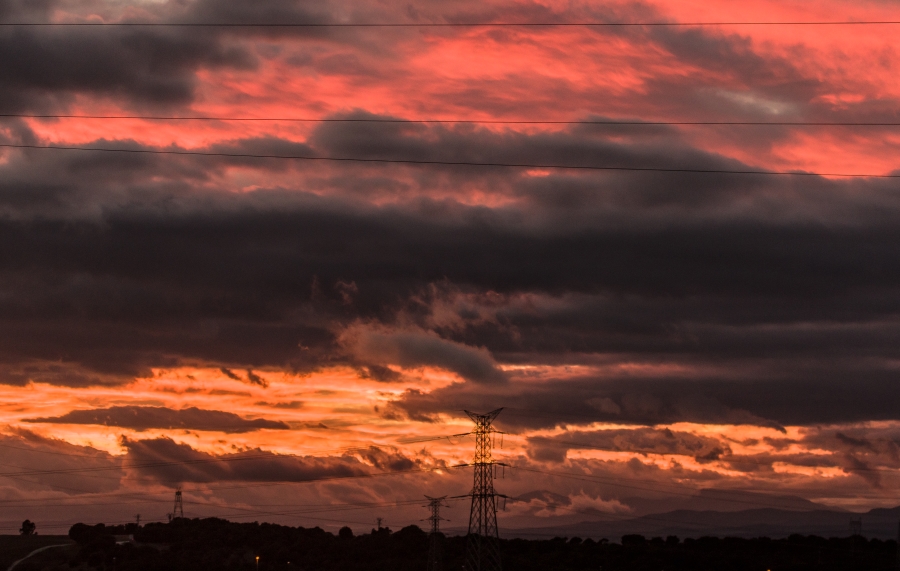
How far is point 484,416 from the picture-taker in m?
176

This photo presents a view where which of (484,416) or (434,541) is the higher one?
(484,416)

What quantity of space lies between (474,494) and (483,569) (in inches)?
982

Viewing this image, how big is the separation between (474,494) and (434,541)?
110ft

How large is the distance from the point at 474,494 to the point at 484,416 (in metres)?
12.4

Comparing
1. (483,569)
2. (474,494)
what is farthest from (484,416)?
(483,569)

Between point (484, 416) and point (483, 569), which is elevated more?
point (484, 416)

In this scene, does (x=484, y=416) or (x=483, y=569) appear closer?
(x=484, y=416)

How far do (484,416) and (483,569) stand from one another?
29.3 m

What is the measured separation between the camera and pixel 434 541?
19950 centimetres

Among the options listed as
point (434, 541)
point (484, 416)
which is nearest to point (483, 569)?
point (434, 541)

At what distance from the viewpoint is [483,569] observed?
188875 millimetres

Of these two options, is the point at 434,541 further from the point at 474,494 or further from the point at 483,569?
the point at 474,494

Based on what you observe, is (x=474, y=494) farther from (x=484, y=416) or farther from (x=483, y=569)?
(x=483, y=569)

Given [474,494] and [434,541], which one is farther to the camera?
[434,541]
